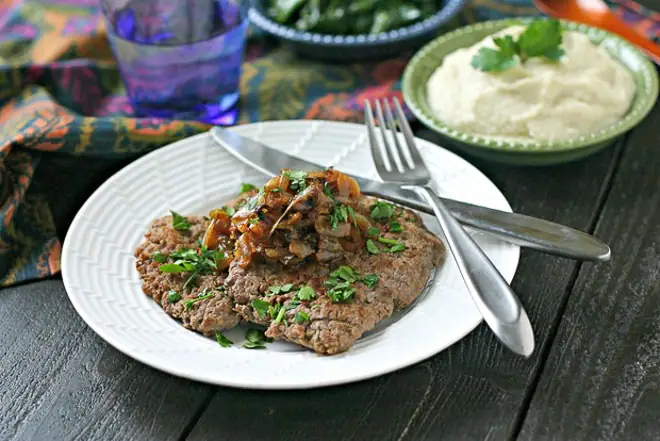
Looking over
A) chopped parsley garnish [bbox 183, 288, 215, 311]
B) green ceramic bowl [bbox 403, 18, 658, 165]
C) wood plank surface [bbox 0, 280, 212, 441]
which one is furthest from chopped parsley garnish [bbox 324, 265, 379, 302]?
green ceramic bowl [bbox 403, 18, 658, 165]

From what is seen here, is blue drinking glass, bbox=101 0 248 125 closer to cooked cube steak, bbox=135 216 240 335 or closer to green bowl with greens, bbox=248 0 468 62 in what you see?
green bowl with greens, bbox=248 0 468 62

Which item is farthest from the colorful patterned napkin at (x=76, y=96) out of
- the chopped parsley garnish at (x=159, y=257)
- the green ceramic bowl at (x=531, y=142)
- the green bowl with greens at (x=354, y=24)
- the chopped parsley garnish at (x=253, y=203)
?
the chopped parsley garnish at (x=253, y=203)

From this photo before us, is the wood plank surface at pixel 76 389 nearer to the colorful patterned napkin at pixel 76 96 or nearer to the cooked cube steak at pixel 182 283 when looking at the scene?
the cooked cube steak at pixel 182 283

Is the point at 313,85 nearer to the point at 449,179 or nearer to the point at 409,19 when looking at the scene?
the point at 409,19

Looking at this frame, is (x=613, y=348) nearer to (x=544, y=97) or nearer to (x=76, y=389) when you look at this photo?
(x=544, y=97)

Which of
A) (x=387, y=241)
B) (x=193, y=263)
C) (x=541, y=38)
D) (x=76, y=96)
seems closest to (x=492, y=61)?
(x=541, y=38)

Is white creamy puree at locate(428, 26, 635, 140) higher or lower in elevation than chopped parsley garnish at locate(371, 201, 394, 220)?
higher

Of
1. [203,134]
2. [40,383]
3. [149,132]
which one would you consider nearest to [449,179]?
[203,134]
